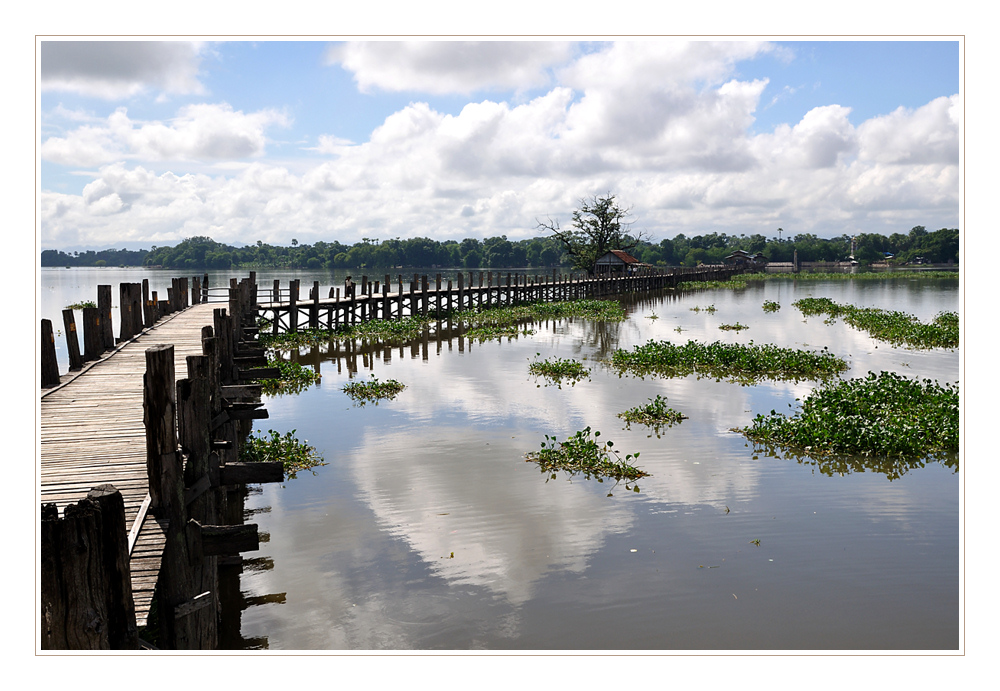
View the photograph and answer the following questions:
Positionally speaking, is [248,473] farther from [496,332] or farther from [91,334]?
[496,332]

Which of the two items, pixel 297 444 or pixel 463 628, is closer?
pixel 463 628

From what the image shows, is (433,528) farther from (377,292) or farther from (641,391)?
(377,292)

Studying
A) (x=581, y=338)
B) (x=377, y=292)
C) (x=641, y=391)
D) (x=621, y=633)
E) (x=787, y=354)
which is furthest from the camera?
(x=377, y=292)

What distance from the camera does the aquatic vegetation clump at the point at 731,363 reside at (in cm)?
1922

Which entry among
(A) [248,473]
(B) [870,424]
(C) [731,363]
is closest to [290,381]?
(C) [731,363]

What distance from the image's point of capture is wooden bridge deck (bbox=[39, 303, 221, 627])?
5272 mm

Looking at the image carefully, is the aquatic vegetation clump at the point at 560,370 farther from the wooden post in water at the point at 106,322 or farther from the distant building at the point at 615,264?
the distant building at the point at 615,264

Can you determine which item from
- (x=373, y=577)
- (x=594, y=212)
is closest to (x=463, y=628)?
(x=373, y=577)

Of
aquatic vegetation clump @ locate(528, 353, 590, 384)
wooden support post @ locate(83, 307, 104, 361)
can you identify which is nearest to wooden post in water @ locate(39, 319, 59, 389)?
wooden support post @ locate(83, 307, 104, 361)

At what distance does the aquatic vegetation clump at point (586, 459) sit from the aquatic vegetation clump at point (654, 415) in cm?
194

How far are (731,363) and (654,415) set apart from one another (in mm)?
6680

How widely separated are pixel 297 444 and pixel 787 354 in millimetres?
14481

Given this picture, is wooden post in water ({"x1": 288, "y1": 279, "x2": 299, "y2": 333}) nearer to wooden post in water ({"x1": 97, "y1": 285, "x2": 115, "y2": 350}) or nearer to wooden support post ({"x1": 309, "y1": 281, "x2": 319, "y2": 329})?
wooden support post ({"x1": 309, "y1": 281, "x2": 319, "y2": 329})

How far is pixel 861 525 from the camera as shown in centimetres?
912
